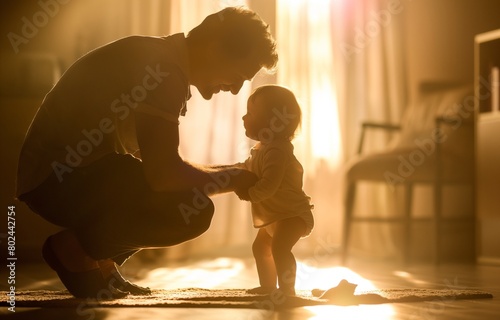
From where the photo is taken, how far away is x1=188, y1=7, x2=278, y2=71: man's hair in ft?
5.90

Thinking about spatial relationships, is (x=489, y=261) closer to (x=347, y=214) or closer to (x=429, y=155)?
(x=429, y=155)

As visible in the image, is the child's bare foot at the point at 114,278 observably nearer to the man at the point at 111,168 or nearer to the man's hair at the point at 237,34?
the man at the point at 111,168

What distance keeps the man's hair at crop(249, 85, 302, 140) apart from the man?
18 cm

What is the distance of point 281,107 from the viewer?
1.97 metres

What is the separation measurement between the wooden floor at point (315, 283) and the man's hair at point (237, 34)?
2.16 ft

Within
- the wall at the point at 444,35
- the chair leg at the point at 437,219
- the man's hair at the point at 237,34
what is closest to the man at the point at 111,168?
the man's hair at the point at 237,34

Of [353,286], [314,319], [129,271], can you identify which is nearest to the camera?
[314,319]

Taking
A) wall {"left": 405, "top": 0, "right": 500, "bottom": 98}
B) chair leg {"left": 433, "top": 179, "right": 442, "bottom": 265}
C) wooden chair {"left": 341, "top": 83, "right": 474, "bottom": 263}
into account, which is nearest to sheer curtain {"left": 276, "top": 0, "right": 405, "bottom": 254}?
wall {"left": 405, "top": 0, "right": 500, "bottom": 98}

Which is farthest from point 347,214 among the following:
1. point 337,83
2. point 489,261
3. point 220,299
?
point 220,299

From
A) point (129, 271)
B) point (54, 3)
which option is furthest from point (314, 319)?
point (54, 3)

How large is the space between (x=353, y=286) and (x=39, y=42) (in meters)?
2.79

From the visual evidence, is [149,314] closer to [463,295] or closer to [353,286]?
[353,286]

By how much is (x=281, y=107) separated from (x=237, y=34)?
274 millimetres

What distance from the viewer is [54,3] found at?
13.3 feet
